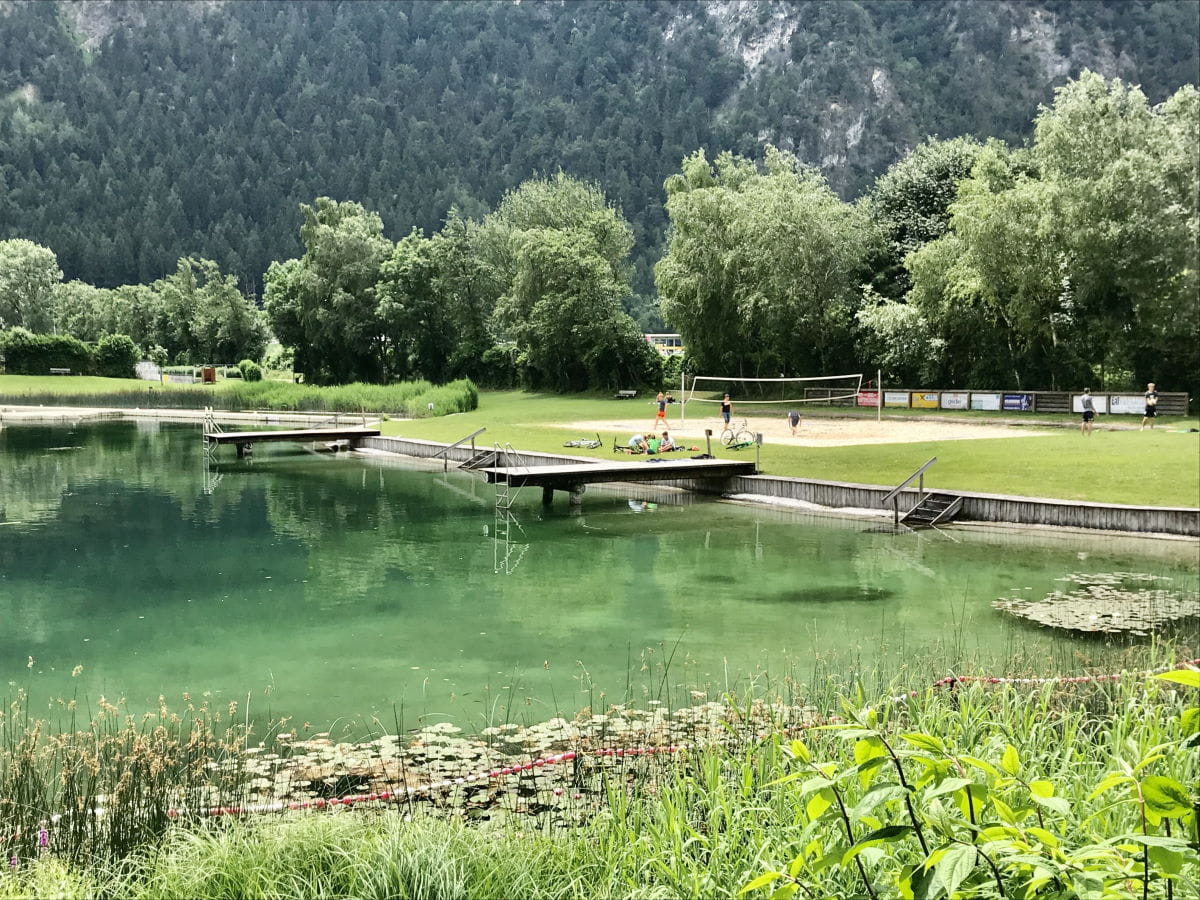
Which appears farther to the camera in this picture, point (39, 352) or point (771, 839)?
point (39, 352)

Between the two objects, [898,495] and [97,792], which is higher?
[898,495]

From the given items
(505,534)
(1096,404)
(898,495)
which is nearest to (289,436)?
(505,534)

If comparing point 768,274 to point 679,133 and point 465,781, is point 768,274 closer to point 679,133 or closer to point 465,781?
point 465,781

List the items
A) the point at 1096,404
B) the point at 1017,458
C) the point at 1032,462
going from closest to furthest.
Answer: the point at 1032,462 → the point at 1017,458 → the point at 1096,404

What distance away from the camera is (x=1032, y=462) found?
85.7 ft

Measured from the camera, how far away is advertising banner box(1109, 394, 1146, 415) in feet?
124

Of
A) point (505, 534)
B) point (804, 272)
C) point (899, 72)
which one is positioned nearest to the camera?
point (505, 534)

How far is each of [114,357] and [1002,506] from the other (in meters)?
76.8

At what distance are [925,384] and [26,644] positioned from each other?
135 feet

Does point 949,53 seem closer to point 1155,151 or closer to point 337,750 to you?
point 1155,151

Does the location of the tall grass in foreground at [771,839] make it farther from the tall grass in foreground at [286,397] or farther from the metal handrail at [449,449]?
the tall grass in foreground at [286,397]

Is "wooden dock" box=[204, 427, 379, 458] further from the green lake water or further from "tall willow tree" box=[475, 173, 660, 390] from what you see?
"tall willow tree" box=[475, 173, 660, 390]

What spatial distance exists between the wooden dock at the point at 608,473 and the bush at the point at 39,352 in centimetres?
6657

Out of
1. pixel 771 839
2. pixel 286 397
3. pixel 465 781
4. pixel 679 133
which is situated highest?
pixel 679 133
